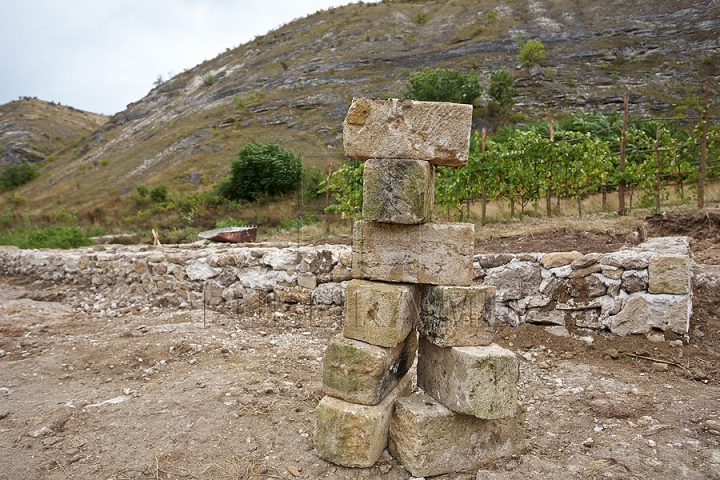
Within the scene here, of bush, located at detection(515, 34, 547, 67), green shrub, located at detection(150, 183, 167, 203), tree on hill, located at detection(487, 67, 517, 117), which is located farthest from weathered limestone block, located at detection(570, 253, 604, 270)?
bush, located at detection(515, 34, 547, 67)

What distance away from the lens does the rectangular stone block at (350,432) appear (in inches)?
101

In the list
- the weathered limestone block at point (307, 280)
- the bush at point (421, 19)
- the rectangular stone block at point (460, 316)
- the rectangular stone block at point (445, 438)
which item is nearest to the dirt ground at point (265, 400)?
the rectangular stone block at point (445, 438)

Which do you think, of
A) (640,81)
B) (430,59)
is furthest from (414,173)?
(430,59)

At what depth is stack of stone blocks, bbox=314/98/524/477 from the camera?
8.42ft

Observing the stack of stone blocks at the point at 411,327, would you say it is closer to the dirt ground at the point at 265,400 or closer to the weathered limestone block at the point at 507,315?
the dirt ground at the point at 265,400

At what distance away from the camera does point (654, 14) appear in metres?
33.0

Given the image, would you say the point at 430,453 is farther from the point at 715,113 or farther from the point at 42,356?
the point at 715,113

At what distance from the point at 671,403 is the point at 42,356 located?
6335 millimetres

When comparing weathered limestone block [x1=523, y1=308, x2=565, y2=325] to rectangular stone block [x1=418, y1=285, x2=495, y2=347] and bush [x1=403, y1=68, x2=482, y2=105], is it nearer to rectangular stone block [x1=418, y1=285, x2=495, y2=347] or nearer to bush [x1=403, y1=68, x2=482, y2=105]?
rectangular stone block [x1=418, y1=285, x2=495, y2=347]

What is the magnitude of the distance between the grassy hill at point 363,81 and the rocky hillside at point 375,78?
125 mm

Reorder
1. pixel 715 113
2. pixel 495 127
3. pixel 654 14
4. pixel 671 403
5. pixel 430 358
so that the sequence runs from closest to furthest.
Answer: pixel 430 358
pixel 671 403
pixel 715 113
pixel 495 127
pixel 654 14

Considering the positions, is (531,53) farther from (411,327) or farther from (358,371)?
(358,371)

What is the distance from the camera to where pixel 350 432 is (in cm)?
257

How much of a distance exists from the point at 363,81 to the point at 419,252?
33340 millimetres
